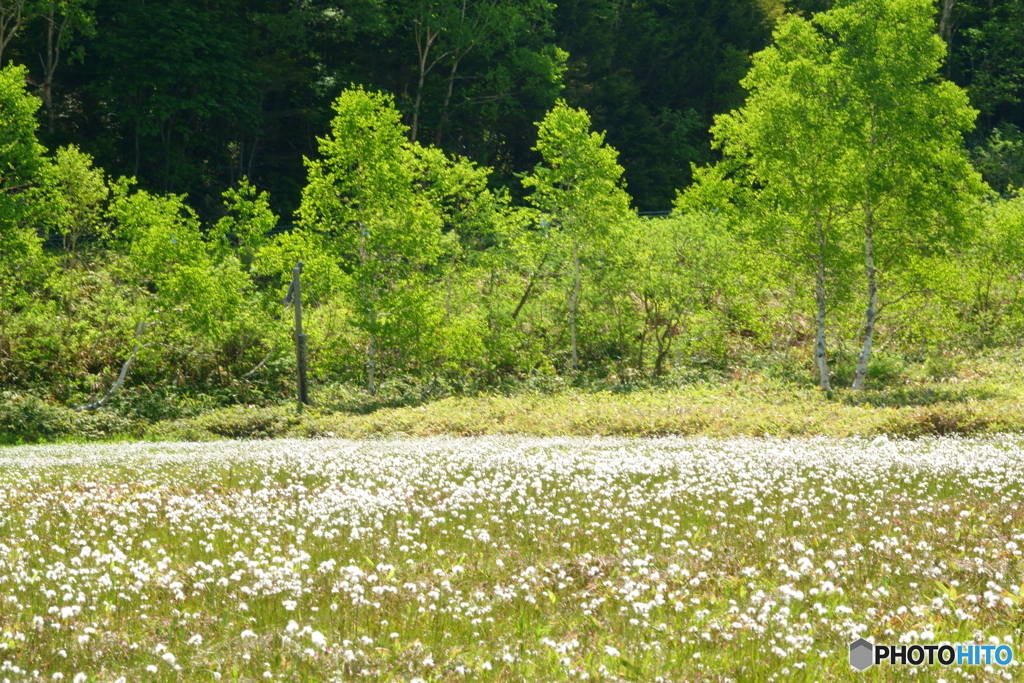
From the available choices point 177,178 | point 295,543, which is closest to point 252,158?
point 177,178

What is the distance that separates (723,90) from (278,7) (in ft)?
116

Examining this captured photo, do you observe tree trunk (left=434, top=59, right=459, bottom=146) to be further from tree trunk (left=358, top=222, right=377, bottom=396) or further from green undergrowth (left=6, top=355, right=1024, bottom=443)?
green undergrowth (left=6, top=355, right=1024, bottom=443)

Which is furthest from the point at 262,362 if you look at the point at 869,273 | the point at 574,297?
the point at 869,273

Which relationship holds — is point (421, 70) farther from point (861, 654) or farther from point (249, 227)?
point (861, 654)

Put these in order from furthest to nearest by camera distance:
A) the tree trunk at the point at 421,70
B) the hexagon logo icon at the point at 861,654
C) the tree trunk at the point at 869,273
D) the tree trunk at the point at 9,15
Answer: the tree trunk at the point at 421,70 < the tree trunk at the point at 9,15 < the tree trunk at the point at 869,273 < the hexagon logo icon at the point at 861,654

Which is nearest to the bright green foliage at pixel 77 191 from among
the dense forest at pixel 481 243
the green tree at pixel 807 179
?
the dense forest at pixel 481 243

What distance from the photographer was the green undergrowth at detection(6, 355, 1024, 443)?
24828 mm

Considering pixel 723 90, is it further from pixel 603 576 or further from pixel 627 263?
pixel 603 576

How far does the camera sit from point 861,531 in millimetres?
11312

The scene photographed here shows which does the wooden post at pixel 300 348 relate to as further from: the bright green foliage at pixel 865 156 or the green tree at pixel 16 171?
the bright green foliage at pixel 865 156

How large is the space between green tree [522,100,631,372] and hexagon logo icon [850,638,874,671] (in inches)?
1237

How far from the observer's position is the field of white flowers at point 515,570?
7.63m

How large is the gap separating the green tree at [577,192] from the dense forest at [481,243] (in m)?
0.10

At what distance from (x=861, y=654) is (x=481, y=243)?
114 ft
